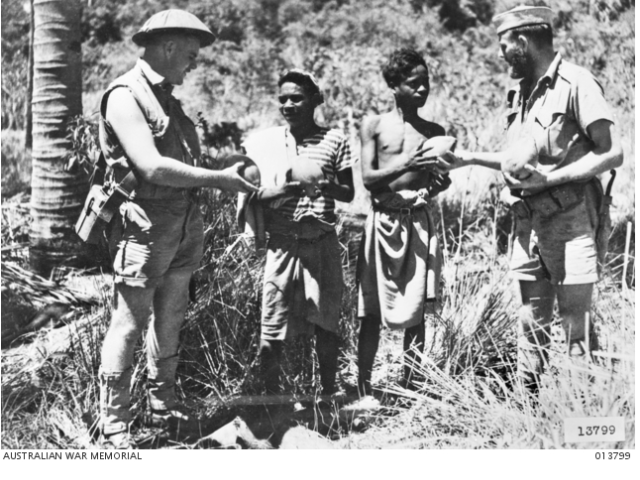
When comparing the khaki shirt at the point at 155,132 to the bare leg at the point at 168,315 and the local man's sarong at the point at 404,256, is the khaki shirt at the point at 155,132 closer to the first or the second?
the bare leg at the point at 168,315

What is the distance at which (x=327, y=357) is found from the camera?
14.9 feet

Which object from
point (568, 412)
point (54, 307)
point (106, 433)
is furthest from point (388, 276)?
point (54, 307)

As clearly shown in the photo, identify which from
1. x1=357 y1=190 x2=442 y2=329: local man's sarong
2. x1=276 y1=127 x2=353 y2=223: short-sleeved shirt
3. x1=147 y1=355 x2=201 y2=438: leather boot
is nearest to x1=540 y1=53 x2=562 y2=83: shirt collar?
x1=357 y1=190 x2=442 y2=329: local man's sarong

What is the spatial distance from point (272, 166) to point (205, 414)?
144 centimetres

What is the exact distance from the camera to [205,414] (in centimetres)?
458

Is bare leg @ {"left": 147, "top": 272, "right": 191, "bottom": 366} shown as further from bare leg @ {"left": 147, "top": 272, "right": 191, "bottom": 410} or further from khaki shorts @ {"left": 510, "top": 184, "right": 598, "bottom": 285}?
khaki shorts @ {"left": 510, "top": 184, "right": 598, "bottom": 285}

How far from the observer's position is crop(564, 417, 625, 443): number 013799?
4027 mm

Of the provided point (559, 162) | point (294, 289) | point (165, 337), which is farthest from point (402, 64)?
point (165, 337)

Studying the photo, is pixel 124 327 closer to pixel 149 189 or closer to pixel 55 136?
pixel 149 189

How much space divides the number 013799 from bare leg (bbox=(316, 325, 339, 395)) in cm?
127

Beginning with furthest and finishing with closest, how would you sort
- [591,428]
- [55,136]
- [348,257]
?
[348,257]
[55,136]
[591,428]

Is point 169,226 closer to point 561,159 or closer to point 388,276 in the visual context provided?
point 388,276

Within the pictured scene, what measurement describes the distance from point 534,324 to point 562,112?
1.16m

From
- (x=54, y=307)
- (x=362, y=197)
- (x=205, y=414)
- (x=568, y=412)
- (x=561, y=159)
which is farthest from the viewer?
(x=362, y=197)
